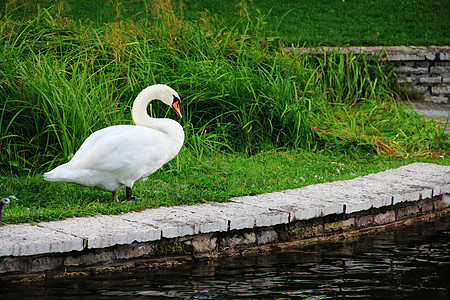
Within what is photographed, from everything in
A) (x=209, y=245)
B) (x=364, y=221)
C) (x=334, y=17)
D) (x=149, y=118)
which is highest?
(x=334, y=17)

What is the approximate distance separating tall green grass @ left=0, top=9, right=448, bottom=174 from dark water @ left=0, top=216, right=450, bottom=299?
84.0 inches

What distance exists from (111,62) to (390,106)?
4.25 metres

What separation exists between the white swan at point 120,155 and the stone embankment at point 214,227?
1.12 feet

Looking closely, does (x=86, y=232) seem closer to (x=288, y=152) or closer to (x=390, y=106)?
(x=288, y=152)

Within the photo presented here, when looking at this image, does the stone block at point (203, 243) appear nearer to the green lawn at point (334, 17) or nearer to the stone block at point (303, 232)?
the stone block at point (303, 232)

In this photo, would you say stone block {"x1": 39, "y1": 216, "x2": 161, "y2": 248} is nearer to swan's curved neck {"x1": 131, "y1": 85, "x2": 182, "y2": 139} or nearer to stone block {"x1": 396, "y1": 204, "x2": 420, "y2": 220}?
swan's curved neck {"x1": 131, "y1": 85, "x2": 182, "y2": 139}

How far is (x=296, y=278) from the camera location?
4320 millimetres

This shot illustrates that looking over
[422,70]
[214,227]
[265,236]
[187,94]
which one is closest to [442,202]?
[265,236]

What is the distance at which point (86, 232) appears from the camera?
4195mm

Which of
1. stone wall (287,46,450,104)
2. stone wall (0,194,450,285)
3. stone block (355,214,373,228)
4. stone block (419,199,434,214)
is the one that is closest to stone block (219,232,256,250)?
stone wall (0,194,450,285)

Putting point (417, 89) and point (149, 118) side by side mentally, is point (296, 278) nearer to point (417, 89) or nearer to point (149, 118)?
point (149, 118)

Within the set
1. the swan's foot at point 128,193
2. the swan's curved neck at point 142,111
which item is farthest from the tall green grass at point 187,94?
the swan's foot at point 128,193

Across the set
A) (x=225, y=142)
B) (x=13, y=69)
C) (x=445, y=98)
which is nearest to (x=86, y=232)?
(x=13, y=69)

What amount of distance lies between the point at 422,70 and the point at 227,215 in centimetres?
700
